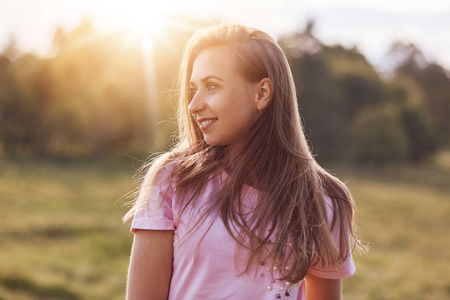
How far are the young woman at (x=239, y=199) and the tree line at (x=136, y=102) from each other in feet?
79.4

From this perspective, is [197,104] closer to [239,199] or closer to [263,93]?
[263,93]

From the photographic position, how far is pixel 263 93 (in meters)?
2.09

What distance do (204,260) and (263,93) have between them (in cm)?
64

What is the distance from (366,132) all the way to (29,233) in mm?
27472

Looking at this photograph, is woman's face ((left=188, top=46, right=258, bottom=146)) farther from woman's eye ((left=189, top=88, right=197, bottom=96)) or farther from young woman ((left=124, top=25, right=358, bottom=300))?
woman's eye ((left=189, top=88, right=197, bottom=96))

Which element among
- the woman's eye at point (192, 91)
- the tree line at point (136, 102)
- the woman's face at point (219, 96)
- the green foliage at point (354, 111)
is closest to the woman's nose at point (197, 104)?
the woman's face at point (219, 96)

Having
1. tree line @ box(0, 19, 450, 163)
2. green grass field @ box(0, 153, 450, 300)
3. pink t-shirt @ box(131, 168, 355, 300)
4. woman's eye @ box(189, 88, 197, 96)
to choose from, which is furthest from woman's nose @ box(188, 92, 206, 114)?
tree line @ box(0, 19, 450, 163)

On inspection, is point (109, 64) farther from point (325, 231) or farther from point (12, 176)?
A: point (325, 231)

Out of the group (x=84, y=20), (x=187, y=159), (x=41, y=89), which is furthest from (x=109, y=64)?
(x=187, y=159)

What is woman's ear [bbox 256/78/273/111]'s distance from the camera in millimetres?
2074

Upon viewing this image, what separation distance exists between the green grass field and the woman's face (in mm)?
1632

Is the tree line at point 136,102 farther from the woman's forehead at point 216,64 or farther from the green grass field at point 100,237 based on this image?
the woman's forehead at point 216,64

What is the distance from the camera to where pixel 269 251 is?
6.34 ft

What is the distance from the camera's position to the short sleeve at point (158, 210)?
75.3 inches
